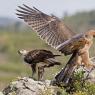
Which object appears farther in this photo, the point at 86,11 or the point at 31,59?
the point at 86,11

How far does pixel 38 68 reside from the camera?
1295 cm

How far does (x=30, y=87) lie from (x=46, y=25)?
3.84 metres

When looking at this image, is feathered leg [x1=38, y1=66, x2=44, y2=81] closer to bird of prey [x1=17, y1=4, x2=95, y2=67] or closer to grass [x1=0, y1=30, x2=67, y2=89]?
bird of prey [x1=17, y1=4, x2=95, y2=67]

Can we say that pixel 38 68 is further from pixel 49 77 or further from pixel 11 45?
pixel 11 45

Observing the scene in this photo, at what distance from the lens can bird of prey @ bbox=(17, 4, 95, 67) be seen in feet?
38.8

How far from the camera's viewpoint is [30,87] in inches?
460

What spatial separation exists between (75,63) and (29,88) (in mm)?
1202

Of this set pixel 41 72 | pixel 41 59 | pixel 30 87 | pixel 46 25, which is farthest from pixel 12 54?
pixel 30 87

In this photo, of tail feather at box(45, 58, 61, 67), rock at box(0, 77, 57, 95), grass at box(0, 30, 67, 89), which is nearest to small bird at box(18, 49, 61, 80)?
tail feather at box(45, 58, 61, 67)

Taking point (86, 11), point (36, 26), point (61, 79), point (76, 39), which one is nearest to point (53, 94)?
point (61, 79)

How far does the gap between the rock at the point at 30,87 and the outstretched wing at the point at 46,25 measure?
1.92m

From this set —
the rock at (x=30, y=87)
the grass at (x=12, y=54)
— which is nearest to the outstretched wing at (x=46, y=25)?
the rock at (x=30, y=87)

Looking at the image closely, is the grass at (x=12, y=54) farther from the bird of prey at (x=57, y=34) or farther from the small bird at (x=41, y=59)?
the small bird at (x=41, y=59)

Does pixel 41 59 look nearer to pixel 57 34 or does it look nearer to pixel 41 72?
pixel 41 72
